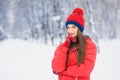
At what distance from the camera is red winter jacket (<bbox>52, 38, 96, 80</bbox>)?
2.68 m

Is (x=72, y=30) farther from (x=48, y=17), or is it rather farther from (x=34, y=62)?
(x=48, y=17)

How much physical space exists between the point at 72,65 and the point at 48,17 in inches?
359

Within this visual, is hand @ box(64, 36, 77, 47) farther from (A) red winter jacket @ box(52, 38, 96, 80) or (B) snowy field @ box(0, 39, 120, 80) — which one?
(B) snowy field @ box(0, 39, 120, 80)

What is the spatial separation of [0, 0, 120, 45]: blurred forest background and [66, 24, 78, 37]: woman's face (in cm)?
789

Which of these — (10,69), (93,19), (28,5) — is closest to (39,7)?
(28,5)

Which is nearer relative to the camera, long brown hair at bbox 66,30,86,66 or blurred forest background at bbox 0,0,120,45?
long brown hair at bbox 66,30,86,66

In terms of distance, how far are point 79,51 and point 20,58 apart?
678 cm

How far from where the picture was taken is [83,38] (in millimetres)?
2764

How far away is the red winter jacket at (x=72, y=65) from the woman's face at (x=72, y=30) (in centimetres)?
12

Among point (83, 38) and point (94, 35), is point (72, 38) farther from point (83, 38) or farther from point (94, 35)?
point (94, 35)

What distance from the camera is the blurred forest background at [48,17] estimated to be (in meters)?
11.3

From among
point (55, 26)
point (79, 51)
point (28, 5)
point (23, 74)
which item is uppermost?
point (28, 5)

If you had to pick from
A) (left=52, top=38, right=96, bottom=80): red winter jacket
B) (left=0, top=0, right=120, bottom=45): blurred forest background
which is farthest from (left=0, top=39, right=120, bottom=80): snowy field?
(left=52, top=38, right=96, bottom=80): red winter jacket

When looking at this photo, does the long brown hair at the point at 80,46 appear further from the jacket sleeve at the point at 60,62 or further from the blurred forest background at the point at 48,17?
the blurred forest background at the point at 48,17
